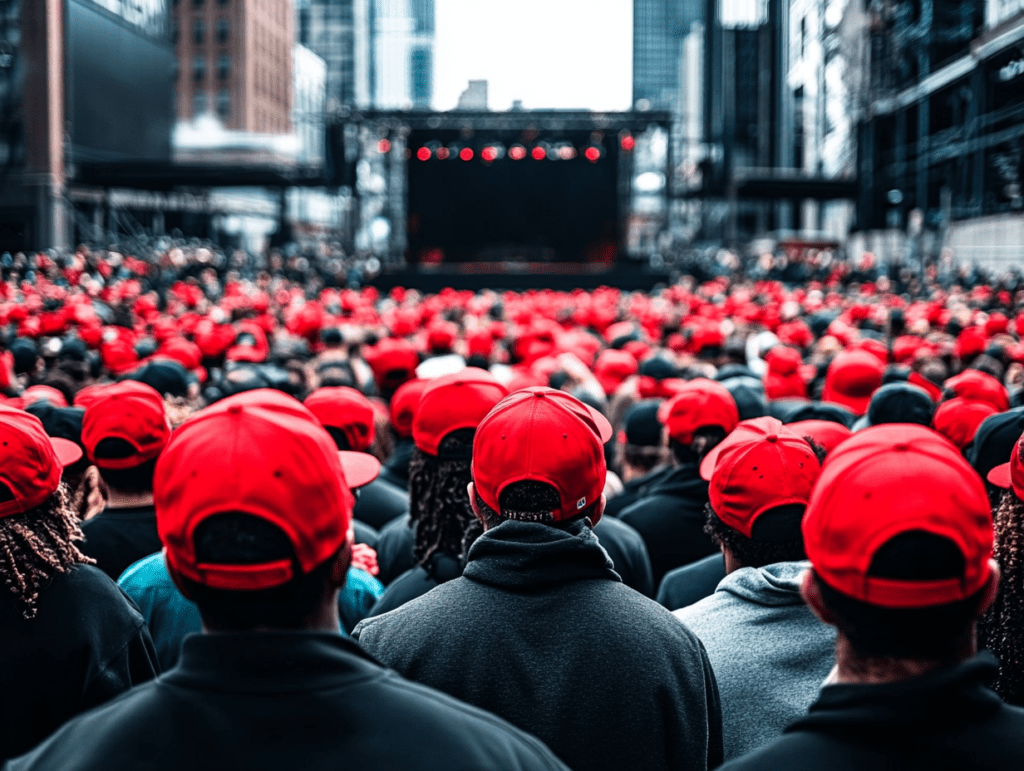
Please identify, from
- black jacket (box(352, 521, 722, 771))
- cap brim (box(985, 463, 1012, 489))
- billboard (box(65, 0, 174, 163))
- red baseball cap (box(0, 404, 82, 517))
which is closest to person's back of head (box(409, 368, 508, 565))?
black jacket (box(352, 521, 722, 771))

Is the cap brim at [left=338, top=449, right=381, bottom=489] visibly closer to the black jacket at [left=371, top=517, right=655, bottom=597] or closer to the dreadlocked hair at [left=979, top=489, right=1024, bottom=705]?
the black jacket at [left=371, top=517, right=655, bottom=597]

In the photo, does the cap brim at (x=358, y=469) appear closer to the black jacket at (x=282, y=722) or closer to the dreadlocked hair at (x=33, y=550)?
the dreadlocked hair at (x=33, y=550)

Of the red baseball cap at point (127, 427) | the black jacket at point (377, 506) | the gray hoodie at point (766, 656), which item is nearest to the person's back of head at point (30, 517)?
the red baseball cap at point (127, 427)

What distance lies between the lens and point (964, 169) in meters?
37.6

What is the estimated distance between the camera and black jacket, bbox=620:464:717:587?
4.82 metres

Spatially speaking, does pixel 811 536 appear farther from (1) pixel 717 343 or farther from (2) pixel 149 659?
(1) pixel 717 343

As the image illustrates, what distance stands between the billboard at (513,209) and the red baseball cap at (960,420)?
34.0 m

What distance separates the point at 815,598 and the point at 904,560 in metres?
0.20

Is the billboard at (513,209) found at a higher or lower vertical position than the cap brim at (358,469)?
higher

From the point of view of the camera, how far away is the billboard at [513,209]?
39.6m

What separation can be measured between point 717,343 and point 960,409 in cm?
503

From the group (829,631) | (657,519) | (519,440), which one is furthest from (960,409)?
(519,440)

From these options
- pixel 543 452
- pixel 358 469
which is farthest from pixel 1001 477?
pixel 358 469

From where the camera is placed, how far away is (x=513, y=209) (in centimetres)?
4019
